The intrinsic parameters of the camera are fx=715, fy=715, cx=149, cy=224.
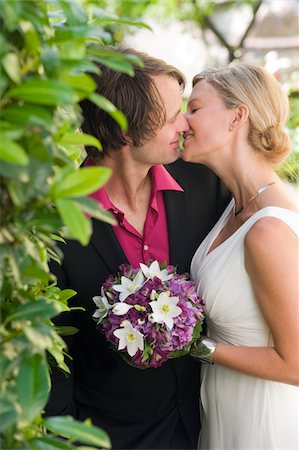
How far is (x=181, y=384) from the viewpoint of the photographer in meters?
2.67

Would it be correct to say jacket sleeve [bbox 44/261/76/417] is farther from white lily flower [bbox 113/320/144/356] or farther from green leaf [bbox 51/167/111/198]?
green leaf [bbox 51/167/111/198]

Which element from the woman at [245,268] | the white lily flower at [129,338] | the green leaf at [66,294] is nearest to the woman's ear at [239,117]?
the woman at [245,268]

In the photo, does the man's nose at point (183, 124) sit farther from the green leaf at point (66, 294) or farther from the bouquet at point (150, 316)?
the green leaf at point (66, 294)

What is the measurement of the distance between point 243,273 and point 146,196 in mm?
562

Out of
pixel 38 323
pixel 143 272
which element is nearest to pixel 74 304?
pixel 143 272

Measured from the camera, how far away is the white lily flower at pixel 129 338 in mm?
2174

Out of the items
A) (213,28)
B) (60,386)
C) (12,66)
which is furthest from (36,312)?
(213,28)

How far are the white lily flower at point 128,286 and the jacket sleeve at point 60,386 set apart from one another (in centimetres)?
35

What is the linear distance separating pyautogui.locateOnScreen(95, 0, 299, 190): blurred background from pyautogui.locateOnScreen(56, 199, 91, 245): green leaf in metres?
5.76

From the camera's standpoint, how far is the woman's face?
2.58 meters

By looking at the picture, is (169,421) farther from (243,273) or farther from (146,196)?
(146,196)

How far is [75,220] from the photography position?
3.75 feet

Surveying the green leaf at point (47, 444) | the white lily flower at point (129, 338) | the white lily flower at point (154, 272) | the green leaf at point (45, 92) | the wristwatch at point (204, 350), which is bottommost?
the wristwatch at point (204, 350)

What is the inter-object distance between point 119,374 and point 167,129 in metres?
0.92
